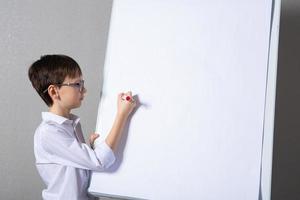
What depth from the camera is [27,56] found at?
5.04 feet

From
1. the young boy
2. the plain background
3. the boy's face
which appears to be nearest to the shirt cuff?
the young boy

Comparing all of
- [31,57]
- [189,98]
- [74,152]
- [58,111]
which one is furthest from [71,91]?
[31,57]

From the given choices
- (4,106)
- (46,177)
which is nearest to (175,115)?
(46,177)

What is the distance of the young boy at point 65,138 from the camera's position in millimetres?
999

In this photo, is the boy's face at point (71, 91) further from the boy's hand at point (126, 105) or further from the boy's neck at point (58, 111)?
the boy's hand at point (126, 105)

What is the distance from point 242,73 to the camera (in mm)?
948

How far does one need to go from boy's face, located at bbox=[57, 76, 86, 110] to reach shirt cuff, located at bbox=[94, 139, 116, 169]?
16cm

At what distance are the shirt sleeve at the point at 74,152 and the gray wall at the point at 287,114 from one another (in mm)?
597

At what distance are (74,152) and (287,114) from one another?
73 centimetres

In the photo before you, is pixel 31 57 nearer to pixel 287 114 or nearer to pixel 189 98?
pixel 189 98

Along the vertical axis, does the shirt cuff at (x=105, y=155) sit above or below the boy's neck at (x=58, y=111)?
below

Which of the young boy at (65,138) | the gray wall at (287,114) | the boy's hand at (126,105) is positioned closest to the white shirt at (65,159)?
the young boy at (65,138)

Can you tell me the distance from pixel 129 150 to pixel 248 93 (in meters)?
0.36

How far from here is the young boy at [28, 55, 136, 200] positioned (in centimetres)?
100
